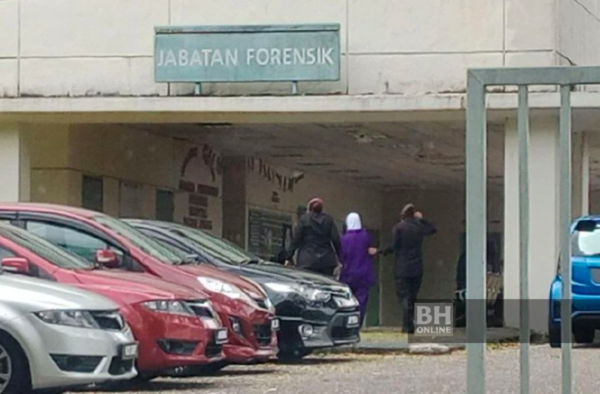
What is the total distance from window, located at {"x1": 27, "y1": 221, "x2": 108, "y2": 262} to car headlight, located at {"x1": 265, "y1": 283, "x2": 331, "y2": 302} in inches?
114

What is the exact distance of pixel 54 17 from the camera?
2247cm

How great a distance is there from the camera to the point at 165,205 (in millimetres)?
27672

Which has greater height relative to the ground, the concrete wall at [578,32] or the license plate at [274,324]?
the concrete wall at [578,32]

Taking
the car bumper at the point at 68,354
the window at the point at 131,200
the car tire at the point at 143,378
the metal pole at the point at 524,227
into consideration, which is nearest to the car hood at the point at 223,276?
the car tire at the point at 143,378

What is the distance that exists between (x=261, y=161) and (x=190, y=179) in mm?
3789

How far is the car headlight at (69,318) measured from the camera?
35.5 feet

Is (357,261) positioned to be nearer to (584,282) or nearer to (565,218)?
(584,282)

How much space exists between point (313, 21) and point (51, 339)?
38.8 ft

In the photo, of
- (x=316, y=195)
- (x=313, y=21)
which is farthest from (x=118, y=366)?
(x=316, y=195)

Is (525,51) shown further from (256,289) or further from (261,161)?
(261,161)

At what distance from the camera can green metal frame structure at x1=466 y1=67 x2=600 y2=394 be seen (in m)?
7.10

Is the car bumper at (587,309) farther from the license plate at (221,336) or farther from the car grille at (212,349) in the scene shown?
the car grille at (212,349)

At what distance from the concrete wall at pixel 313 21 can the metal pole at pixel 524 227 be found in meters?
14.1

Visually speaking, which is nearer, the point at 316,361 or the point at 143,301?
the point at 143,301
